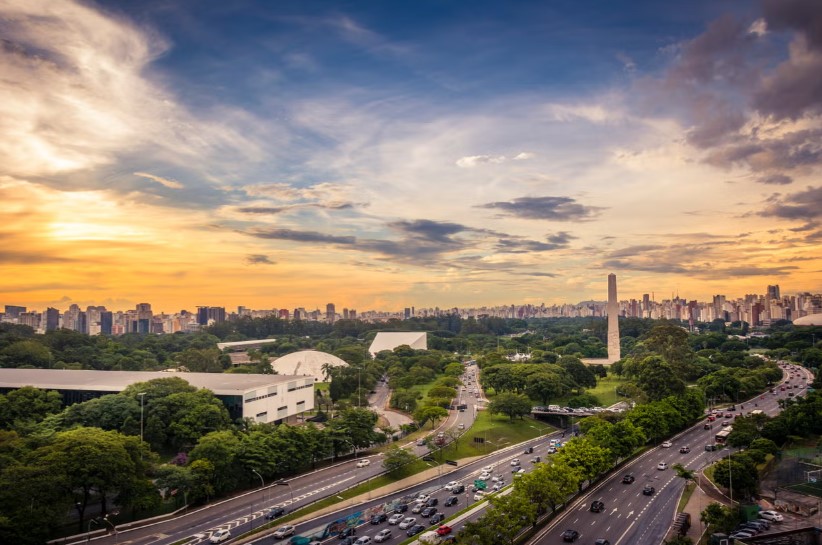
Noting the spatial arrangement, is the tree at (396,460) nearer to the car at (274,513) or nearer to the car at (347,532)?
the car at (274,513)

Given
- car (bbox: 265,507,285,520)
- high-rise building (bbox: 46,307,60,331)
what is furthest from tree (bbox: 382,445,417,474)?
high-rise building (bbox: 46,307,60,331)

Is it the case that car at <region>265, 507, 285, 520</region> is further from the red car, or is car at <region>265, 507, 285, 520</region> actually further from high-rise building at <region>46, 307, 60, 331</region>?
high-rise building at <region>46, 307, 60, 331</region>

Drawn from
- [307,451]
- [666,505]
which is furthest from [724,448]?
[307,451]

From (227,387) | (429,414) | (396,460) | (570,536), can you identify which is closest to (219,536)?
(396,460)

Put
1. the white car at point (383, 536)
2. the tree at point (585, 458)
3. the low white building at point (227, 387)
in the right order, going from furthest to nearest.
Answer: the low white building at point (227, 387) < the tree at point (585, 458) < the white car at point (383, 536)

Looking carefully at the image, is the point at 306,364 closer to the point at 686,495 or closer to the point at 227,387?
the point at 227,387

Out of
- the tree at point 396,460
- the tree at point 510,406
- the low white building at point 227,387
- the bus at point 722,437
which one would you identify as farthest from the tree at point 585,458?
the low white building at point 227,387
